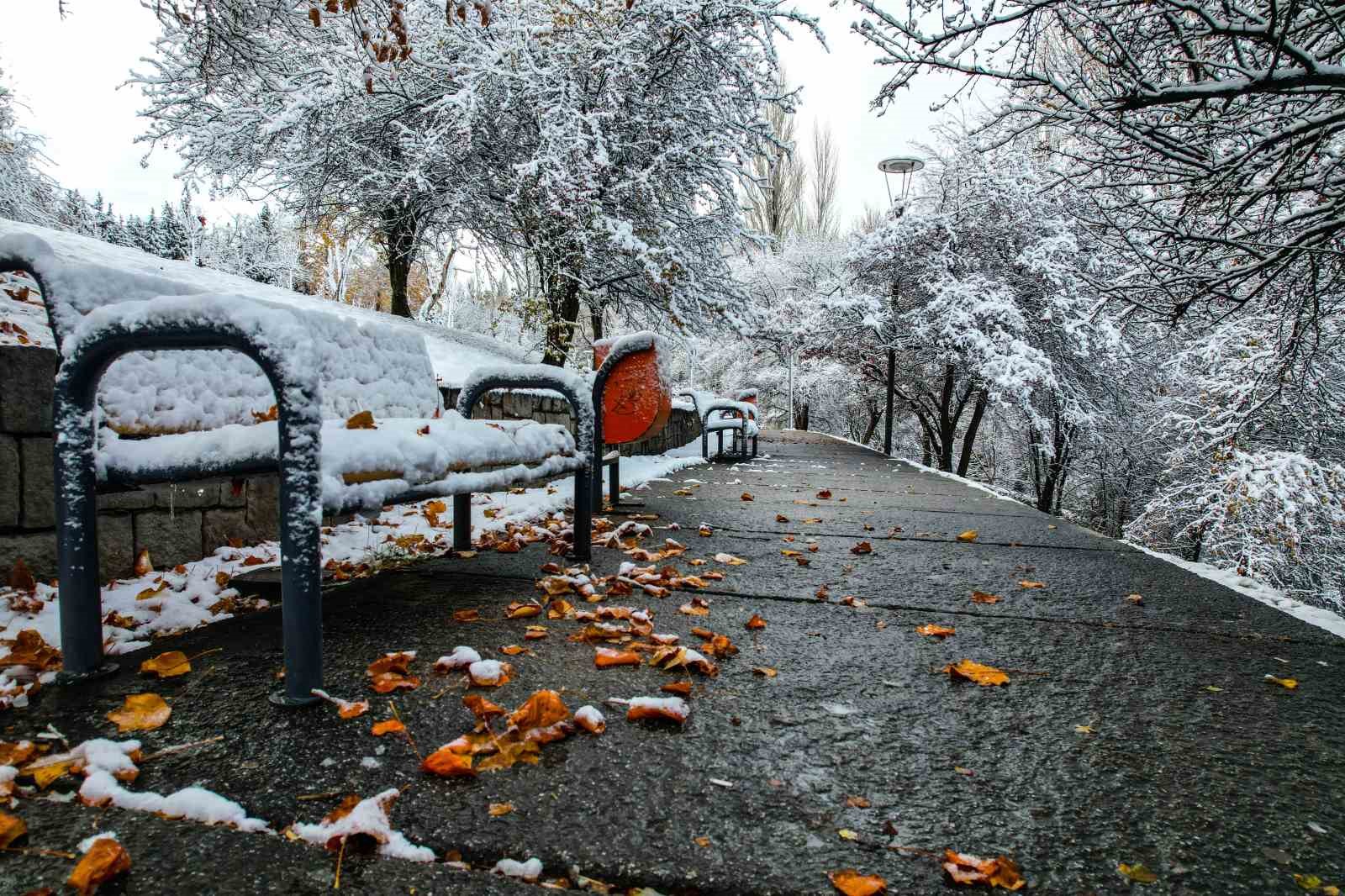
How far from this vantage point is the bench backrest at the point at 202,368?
1548 millimetres

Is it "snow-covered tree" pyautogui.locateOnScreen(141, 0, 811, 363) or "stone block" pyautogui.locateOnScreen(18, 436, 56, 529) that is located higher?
"snow-covered tree" pyautogui.locateOnScreen(141, 0, 811, 363)

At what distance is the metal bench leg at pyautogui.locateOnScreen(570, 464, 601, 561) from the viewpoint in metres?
2.69

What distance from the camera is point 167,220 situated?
4347 cm

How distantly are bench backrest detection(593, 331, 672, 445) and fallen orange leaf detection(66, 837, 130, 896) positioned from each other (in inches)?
119

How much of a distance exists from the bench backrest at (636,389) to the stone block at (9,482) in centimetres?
238

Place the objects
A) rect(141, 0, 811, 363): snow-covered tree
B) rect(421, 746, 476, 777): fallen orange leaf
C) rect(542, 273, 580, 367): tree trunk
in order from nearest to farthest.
Answer: rect(421, 746, 476, 777): fallen orange leaf
rect(141, 0, 811, 363): snow-covered tree
rect(542, 273, 580, 367): tree trunk

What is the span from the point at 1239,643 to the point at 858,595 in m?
1.11

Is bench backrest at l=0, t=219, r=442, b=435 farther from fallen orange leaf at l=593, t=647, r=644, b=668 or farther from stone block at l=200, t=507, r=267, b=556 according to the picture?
fallen orange leaf at l=593, t=647, r=644, b=668

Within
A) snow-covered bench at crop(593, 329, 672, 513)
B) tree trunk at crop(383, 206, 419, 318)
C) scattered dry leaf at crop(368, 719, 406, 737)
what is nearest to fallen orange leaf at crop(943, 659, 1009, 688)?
scattered dry leaf at crop(368, 719, 406, 737)

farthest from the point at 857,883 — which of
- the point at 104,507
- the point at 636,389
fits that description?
the point at 636,389

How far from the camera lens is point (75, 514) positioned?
1.45 m

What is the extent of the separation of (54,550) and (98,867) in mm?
1775

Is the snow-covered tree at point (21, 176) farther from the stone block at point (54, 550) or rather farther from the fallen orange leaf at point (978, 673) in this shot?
the fallen orange leaf at point (978, 673)

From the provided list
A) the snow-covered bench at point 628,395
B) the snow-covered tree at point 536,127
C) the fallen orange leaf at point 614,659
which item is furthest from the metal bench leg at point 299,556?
the snow-covered tree at point 536,127
